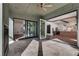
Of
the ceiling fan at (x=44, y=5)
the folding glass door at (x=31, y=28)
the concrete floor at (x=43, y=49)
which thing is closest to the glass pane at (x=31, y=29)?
the folding glass door at (x=31, y=28)

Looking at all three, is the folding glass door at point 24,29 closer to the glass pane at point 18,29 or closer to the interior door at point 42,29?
the glass pane at point 18,29

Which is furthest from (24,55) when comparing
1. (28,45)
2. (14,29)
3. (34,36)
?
(14,29)

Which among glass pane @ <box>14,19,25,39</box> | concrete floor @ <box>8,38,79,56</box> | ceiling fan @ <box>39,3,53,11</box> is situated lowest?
concrete floor @ <box>8,38,79,56</box>

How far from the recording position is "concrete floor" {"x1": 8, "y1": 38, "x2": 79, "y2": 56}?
2014mm

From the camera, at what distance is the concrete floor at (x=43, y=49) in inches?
79.3

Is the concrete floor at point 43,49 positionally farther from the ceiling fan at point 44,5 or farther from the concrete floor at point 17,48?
the ceiling fan at point 44,5

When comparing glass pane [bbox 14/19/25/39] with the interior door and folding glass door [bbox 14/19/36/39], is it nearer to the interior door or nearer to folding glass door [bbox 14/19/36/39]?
folding glass door [bbox 14/19/36/39]

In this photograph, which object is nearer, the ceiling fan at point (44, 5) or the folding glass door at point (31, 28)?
the ceiling fan at point (44, 5)

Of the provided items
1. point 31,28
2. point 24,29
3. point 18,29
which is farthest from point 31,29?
point 18,29

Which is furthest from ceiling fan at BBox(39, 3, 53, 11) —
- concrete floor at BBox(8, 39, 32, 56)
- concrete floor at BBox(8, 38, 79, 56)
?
concrete floor at BBox(8, 39, 32, 56)

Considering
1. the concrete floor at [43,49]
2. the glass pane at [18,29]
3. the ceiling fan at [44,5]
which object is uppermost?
the ceiling fan at [44,5]

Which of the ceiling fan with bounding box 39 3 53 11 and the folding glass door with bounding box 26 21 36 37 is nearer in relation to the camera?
the ceiling fan with bounding box 39 3 53 11

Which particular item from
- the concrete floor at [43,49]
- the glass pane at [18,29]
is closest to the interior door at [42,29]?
the concrete floor at [43,49]

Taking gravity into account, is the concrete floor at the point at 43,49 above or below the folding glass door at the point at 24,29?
below
